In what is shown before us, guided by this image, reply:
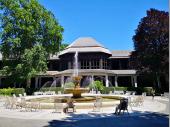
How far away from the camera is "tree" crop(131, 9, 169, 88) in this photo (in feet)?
131

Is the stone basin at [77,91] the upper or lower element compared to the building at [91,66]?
lower

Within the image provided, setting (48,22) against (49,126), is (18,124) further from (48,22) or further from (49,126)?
Result: (48,22)

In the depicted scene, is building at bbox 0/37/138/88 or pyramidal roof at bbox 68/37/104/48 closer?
building at bbox 0/37/138/88

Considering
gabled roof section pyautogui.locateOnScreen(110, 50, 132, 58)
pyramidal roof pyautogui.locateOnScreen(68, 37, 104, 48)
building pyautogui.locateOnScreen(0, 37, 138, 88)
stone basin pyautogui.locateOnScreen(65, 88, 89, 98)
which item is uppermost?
pyramidal roof pyautogui.locateOnScreen(68, 37, 104, 48)

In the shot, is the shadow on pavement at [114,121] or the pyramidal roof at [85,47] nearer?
the shadow on pavement at [114,121]

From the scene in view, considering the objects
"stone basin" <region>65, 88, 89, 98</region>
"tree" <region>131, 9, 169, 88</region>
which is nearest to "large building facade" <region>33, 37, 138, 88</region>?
"tree" <region>131, 9, 169, 88</region>

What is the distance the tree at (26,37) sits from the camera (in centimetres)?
4153

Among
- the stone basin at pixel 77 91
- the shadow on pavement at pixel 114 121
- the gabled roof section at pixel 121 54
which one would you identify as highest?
the gabled roof section at pixel 121 54

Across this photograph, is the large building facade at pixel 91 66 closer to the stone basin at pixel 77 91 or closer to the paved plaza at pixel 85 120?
the stone basin at pixel 77 91

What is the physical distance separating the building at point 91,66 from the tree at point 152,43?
8.91 meters

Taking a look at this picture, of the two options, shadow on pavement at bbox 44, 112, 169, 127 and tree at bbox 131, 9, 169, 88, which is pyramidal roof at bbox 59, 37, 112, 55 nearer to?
tree at bbox 131, 9, 169, 88

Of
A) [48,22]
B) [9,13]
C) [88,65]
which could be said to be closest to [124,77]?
[88,65]

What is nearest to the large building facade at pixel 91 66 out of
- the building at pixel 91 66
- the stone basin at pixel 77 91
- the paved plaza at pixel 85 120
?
the building at pixel 91 66

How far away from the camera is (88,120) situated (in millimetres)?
15516
